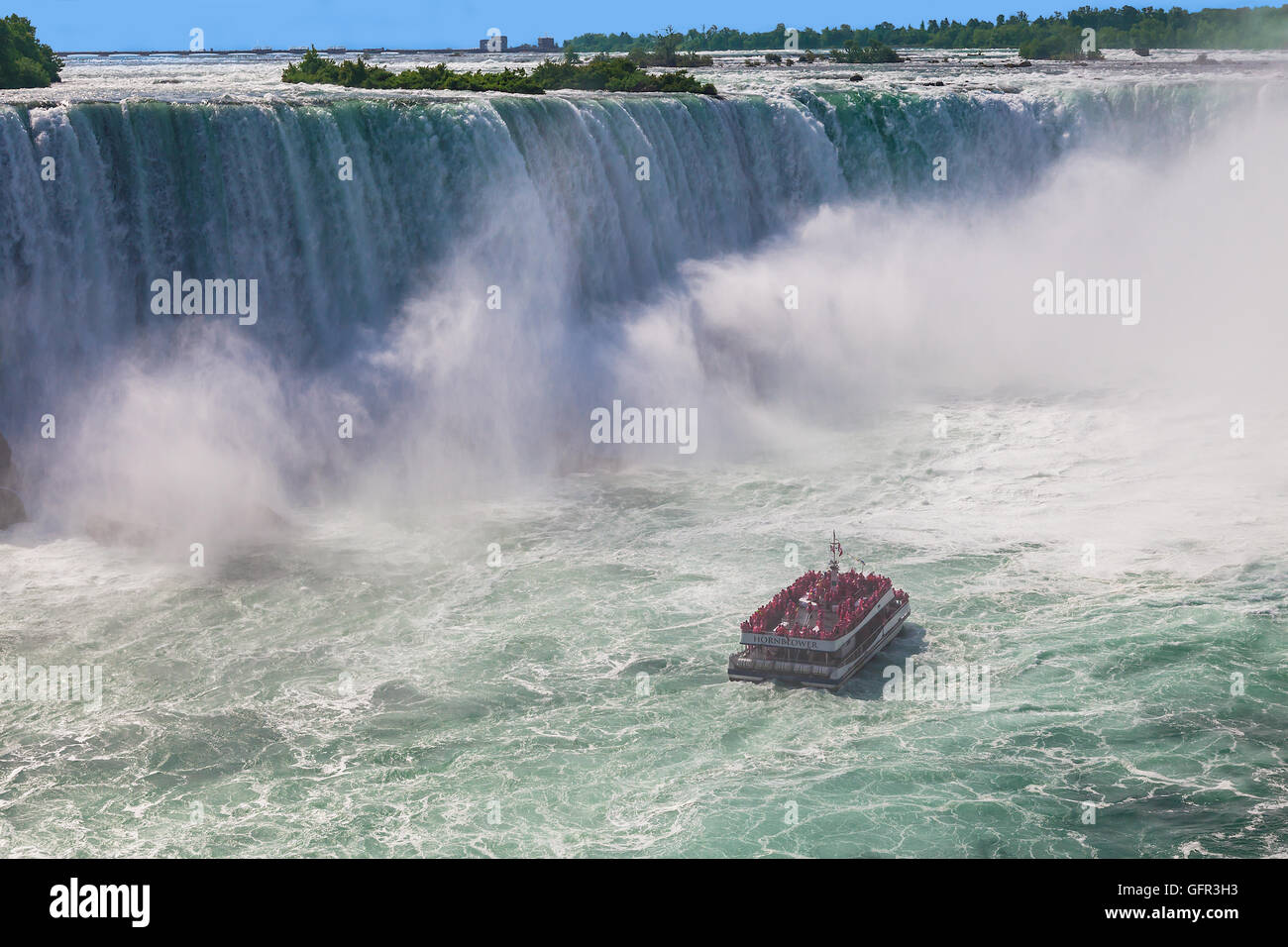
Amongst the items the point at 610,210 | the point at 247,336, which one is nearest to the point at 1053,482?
the point at 610,210

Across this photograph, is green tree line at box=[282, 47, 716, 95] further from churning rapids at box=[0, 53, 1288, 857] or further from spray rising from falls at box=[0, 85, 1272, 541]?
spray rising from falls at box=[0, 85, 1272, 541]

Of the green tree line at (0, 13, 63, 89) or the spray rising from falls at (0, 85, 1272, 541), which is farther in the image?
the green tree line at (0, 13, 63, 89)

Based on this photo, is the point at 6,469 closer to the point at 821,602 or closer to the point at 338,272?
the point at 338,272

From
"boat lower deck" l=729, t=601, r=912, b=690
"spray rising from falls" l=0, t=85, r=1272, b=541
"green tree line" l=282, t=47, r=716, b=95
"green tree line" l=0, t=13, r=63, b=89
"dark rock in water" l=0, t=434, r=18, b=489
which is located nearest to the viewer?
"boat lower deck" l=729, t=601, r=912, b=690

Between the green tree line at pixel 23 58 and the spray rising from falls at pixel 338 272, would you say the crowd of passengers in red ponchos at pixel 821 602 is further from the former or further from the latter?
the green tree line at pixel 23 58

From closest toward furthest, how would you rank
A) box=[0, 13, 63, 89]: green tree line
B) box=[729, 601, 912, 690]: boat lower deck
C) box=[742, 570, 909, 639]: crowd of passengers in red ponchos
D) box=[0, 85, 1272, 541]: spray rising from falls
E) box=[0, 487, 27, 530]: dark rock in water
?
box=[729, 601, 912, 690]: boat lower deck
box=[742, 570, 909, 639]: crowd of passengers in red ponchos
box=[0, 487, 27, 530]: dark rock in water
box=[0, 85, 1272, 541]: spray rising from falls
box=[0, 13, 63, 89]: green tree line

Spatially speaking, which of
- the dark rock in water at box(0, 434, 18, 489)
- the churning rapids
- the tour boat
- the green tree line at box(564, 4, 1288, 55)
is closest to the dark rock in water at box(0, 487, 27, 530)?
the dark rock in water at box(0, 434, 18, 489)

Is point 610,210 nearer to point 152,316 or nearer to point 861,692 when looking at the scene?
point 152,316

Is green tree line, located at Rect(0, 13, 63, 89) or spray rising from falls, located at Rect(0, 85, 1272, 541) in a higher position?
green tree line, located at Rect(0, 13, 63, 89)
